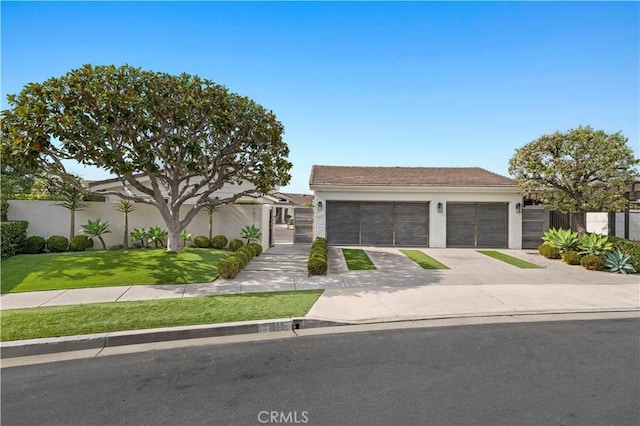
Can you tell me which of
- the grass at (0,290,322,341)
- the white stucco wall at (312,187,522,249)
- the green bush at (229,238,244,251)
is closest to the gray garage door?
the white stucco wall at (312,187,522,249)

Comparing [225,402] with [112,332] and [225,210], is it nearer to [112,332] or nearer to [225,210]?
[112,332]

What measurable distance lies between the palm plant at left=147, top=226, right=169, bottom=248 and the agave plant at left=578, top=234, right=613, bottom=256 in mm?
15473

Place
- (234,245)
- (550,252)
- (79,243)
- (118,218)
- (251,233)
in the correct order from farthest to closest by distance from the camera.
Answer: (251,233) < (234,245) < (118,218) < (550,252) < (79,243)

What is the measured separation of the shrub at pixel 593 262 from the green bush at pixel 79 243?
57.6ft

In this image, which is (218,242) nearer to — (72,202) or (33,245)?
(72,202)

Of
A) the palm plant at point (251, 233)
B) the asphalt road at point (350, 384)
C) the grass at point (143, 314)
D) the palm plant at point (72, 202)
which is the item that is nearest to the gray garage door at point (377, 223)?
the palm plant at point (251, 233)

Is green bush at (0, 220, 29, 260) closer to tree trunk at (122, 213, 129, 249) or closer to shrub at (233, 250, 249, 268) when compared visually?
tree trunk at (122, 213, 129, 249)

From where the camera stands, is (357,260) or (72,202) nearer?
(357,260)

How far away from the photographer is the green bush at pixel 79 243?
12.4 meters

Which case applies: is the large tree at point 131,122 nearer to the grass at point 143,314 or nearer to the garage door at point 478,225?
the grass at point 143,314

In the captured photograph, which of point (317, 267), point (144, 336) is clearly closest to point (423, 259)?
point (317, 267)

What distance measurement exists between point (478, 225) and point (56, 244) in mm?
18264

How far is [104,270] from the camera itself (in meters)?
9.23

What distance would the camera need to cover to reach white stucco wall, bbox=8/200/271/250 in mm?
12625
